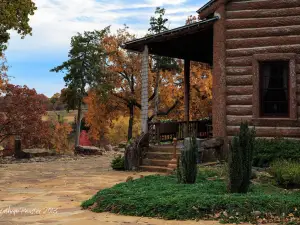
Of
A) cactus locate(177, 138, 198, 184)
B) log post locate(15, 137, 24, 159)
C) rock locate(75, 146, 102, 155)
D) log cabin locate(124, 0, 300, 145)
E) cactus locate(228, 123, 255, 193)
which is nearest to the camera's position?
cactus locate(228, 123, 255, 193)

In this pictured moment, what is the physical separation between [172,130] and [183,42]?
3859 millimetres

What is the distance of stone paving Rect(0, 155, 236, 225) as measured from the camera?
630 centimetres

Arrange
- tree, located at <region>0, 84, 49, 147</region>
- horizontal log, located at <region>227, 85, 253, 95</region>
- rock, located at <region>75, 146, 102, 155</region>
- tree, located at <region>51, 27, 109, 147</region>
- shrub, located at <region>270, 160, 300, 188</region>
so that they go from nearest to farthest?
shrub, located at <region>270, 160, 300, 188</region> → horizontal log, located at <region>227, 85, 253, 95</region> → rock, located at <region>75, 146, 102, 155</region> → tree, located at <region>0, 84, 49, 147</region> → tree, located at <region>51, 27, 109, 147</region>

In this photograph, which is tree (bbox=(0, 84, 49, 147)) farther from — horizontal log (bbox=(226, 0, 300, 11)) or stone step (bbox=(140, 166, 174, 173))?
horizontal log (bbox=(226, 0, 300, 11))

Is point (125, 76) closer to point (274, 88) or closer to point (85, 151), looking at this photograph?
point (85, 151)

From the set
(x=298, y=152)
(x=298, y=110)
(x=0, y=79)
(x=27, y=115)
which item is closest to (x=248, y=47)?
(x=298, y=110)

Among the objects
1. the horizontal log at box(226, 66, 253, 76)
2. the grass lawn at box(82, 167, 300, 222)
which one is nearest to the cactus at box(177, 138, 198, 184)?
the grass lawn at box(82, 167, 300, 222)

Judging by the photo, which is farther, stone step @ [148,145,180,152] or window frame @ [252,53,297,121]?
stone step @ [148,145,180,152]

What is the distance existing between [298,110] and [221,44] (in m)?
3.51

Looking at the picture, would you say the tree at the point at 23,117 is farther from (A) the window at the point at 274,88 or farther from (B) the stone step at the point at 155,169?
(A) the window at the point at 274,88

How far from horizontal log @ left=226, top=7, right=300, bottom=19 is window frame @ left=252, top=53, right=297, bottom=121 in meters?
1.42

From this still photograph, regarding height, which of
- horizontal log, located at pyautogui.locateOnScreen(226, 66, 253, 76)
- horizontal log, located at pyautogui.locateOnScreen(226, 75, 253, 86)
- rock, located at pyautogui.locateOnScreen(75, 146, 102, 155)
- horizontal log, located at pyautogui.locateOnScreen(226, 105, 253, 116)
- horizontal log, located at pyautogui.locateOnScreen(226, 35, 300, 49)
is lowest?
rock, located at pyautogui.locateOnScreen(75, 146, 102, 155)

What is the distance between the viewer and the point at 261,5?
13.6 metres

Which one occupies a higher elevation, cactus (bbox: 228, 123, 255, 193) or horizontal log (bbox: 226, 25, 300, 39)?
horizontal log (bbox: 226, 25, 300, 39)
